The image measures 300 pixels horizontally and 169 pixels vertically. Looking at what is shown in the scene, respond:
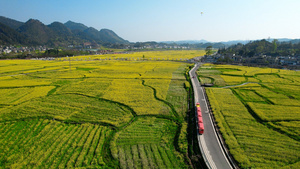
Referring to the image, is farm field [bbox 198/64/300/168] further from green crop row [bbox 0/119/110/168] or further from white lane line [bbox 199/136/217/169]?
green crop row [bbox 0/119/110/168]

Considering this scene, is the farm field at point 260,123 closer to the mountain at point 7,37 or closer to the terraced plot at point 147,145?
the terraced plot at point 147,145

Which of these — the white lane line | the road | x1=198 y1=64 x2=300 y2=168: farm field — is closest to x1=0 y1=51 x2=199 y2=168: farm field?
the white lane line

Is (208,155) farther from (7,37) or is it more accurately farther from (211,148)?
(7,37)

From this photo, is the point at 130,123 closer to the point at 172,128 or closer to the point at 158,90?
the point at 172,128

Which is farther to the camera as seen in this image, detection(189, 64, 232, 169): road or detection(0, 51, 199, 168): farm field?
detection(0, 51, 199, 168): farm field

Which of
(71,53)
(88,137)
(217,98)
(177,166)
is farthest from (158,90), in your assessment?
(71,53)

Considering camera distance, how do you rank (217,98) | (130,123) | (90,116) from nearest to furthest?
(130,123) → (90,116) → (217,98)

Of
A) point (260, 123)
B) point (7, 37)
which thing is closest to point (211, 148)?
point (260, 123)

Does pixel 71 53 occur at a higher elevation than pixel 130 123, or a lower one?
higher
